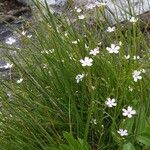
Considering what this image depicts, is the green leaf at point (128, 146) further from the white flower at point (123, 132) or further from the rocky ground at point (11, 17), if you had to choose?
the rocky ground at point (11, 17)

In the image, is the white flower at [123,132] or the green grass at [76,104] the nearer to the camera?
the white flower at [123,132]

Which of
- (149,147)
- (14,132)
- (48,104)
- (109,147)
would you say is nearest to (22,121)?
(14,132)

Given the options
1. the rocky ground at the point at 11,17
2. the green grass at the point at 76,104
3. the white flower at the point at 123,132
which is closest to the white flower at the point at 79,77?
the green grass at the point at 76,104

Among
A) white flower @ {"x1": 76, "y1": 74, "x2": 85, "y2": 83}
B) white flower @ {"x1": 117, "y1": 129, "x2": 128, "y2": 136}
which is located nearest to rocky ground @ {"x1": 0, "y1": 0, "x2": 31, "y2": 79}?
white flower @ {"x1": 76, "y1": 74, "x2": 85, "y2": 83}

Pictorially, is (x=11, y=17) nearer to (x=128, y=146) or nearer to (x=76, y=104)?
(x=76, y=104)

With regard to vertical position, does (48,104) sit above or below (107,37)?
below

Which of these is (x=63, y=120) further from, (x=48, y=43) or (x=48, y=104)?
(x=48, y=43)

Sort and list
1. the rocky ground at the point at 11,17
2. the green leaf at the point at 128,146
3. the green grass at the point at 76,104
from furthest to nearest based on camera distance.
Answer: the rocky ground at the point at 11,17, the green grass at the point at 76,104, the green leaf at the point at 128,146

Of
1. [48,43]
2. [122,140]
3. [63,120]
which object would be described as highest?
[48,43]

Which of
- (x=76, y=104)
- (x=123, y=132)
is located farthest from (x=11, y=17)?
(x=123, y=132)

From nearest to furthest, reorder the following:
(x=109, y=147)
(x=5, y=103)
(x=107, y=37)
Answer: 1. (x=109, y=147)
2. (x=5, y=103)
3. (x=107, y=37)

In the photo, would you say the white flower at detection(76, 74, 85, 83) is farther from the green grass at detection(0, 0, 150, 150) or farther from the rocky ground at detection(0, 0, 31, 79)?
the rocky ground at detection(0, 0, 31, 79)
